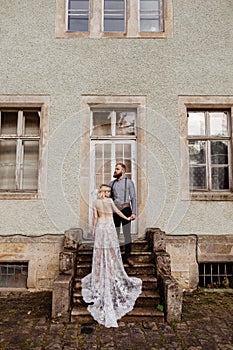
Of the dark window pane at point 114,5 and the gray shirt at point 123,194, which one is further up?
the dark window pane at point 114,5

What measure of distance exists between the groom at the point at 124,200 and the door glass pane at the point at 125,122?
165cm

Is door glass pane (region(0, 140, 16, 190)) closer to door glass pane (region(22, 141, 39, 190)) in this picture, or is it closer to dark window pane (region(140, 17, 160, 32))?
door glass pane (region(22, 141, 39, 190))

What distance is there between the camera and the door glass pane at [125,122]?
718cm

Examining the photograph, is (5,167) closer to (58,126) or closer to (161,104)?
(58,126)

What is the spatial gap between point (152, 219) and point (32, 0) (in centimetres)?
542

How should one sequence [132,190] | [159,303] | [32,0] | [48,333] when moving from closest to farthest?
[48,333], [159,303], [132,190], [32,0]

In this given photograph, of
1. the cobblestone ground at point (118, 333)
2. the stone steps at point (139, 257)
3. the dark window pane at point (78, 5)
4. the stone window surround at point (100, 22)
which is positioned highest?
the dark window pane at point (78, 5)

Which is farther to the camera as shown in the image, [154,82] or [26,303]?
[154,82]

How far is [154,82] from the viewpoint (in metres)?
7.03

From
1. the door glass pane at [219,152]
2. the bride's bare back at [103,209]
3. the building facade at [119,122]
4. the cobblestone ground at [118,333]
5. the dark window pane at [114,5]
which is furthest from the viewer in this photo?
the dark window pane at [114,5]

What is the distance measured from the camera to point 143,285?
5.25 m

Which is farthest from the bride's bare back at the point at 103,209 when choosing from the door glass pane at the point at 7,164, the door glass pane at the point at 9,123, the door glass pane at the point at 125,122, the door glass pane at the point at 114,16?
the door glass pane at the point at 114,16

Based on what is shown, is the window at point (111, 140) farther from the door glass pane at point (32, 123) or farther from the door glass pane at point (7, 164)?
the door glass pane at point (7, 164)

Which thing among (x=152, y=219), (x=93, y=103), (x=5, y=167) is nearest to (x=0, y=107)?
(x=5, y=167)
